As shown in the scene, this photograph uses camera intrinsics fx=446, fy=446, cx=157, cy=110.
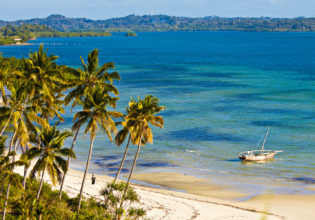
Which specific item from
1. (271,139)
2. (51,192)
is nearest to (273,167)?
(271,139)

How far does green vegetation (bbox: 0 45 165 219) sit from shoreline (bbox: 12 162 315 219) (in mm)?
3550

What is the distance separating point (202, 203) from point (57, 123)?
17721mm

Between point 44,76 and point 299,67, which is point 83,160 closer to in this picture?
point 44,76

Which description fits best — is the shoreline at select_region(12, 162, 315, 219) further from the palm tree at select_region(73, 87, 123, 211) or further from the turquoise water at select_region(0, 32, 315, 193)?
the palm tree at select_region(73, 87, 123, 211)

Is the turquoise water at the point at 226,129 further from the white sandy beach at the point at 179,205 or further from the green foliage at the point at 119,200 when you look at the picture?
the green foliage at the point at 119,200

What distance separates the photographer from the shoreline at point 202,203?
139ft

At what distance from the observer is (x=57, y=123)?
125 feet

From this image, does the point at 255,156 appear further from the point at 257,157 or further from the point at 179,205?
the point at 179,205

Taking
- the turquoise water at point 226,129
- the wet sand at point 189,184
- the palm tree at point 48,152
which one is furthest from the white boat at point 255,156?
the palm tree at point 48,152

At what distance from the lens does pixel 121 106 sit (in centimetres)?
9669

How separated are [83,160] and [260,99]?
56.2 metres

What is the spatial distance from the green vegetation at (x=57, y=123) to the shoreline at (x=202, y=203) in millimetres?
3550

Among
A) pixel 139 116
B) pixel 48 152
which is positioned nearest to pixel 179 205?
pixel 139 116

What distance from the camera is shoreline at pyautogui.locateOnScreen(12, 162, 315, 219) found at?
139 feet
